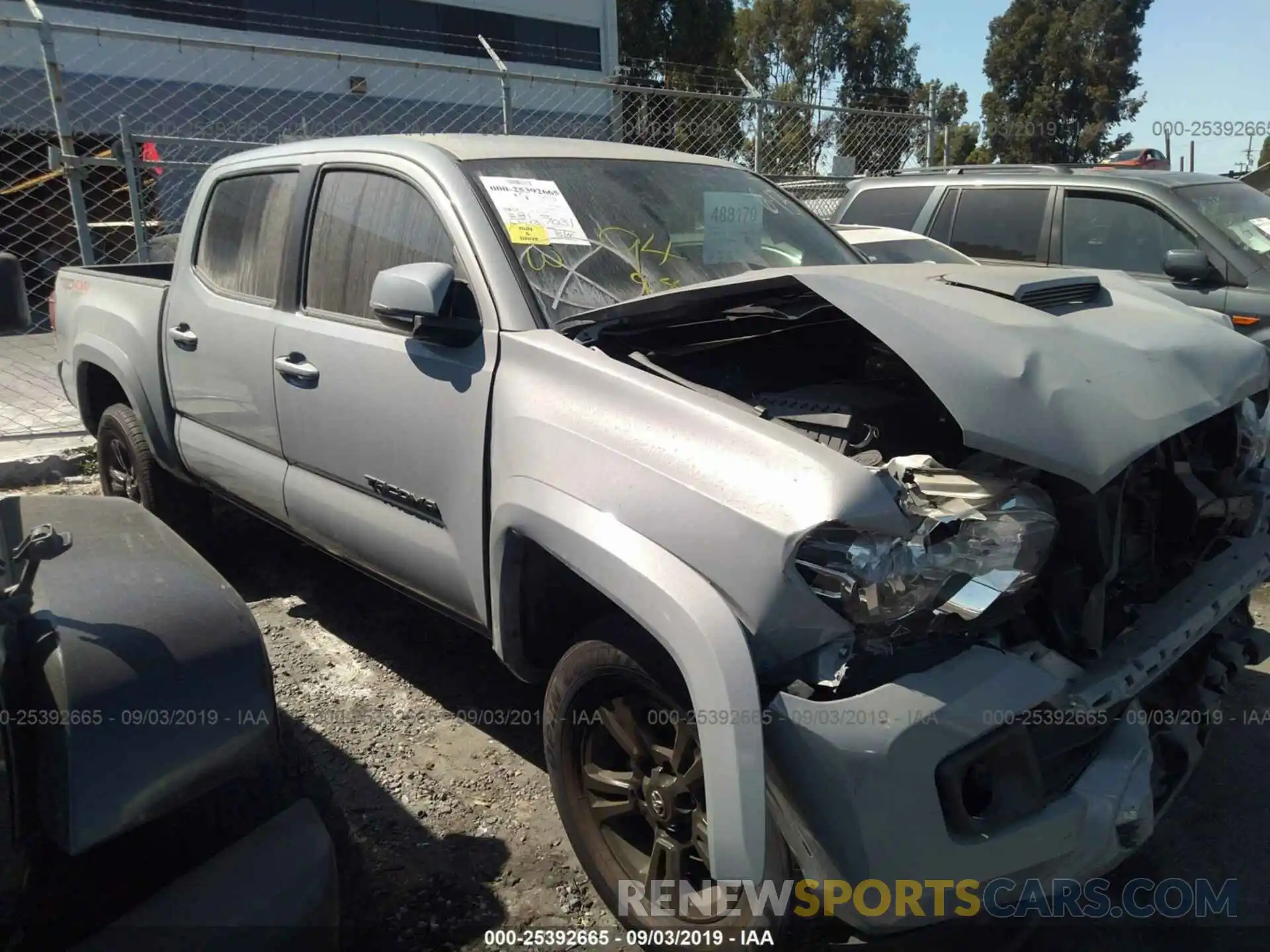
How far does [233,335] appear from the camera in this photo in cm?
372

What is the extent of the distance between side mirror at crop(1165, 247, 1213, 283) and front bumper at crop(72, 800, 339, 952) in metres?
5.64

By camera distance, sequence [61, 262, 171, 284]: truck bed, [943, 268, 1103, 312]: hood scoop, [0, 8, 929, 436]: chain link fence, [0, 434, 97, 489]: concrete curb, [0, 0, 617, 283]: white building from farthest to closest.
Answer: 1. [0, 0, 617, 283]: white building
2. [0, 8, 929, 436]: chain link fence
3. [0, 434, 97, 489]: concrete curb
4. [61, 262, 171, 284]: truck bed
5. [943, 268, 1103, 312]: hood scoop

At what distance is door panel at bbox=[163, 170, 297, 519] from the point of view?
3.59m

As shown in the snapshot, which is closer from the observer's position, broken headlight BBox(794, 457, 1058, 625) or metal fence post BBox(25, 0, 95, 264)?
broken headlight BBox(794, 457, 1058, 625)

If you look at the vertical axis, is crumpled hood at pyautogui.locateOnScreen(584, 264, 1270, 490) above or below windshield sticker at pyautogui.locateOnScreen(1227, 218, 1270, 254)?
below

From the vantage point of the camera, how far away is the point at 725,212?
338 cm

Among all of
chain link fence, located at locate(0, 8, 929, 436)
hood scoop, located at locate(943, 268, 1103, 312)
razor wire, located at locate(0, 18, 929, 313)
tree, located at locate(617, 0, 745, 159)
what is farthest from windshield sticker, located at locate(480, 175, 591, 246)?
tree, located at locate(617, 0, 745, 159)

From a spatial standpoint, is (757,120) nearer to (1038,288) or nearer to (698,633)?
(1038,288)

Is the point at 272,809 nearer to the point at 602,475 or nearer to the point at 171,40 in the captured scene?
the point at 602,475

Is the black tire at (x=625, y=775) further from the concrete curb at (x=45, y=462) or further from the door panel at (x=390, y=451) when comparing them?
the concrete curb at (x=45, y=462)

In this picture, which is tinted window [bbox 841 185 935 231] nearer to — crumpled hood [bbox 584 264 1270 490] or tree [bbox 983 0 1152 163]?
crumpled hood [bbox 584 264 1270 490]

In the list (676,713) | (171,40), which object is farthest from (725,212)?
(171,40)

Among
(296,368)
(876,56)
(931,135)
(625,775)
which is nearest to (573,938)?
(625,775)

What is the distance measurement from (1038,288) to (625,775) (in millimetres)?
1625
